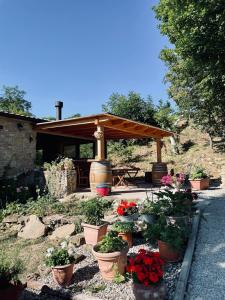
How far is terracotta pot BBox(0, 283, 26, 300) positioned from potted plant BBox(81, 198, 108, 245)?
2165 millimetres

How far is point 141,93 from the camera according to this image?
78.0ft

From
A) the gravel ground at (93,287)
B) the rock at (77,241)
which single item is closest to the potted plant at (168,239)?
the gravel ground at (93,287)

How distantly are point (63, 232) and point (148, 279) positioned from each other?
11.0 feet

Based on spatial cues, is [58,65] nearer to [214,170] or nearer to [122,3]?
[122,3]

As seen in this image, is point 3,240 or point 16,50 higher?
point 16,50

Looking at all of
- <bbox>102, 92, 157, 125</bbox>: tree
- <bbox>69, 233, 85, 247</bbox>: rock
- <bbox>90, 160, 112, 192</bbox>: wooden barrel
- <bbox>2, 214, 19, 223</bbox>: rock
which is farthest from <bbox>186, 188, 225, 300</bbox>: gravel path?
<bbox>102, 92, 157, 125</bbox>: tree

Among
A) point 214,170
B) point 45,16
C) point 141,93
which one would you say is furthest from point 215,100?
point 141,93

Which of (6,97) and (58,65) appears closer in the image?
(58,65)

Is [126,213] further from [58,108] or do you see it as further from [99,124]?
[58,108]

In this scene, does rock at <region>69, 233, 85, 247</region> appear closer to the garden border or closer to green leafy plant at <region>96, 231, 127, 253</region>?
green leafy plant at <region>96, 231, 127, 253</region>

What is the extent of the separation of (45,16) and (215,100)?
7.40m

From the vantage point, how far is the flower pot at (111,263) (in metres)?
3.50

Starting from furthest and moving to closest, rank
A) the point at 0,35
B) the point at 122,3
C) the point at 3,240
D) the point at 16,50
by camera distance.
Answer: the point at 16,50 → the point at 0,35 → the point at 122,3 → the point at 3,240

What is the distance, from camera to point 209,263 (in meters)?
3.84
